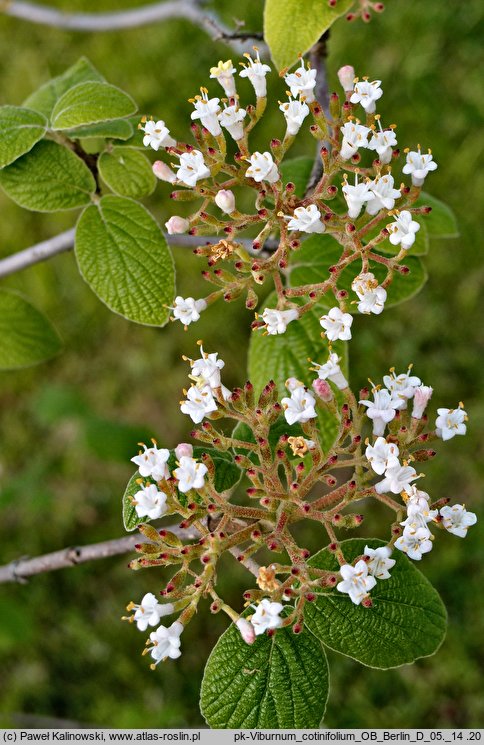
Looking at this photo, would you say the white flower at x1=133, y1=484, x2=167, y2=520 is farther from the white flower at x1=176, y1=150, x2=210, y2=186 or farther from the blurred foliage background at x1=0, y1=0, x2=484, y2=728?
the blurred foliage background at x1=0, y1=0, x2=484, y2=728

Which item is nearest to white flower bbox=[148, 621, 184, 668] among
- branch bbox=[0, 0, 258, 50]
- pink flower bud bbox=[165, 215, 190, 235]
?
pink flower bud bbox=[165, 215, 190, 235]

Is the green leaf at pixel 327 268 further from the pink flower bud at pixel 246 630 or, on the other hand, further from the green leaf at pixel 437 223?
the pink flower bud at pixel 246 630

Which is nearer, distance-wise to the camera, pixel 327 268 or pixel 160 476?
pixel 160 476

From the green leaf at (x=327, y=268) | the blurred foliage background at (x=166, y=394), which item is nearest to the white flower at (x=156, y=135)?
the green leaf at (x=327, y=268)

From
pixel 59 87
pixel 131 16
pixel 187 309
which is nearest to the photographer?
pixel 187 309

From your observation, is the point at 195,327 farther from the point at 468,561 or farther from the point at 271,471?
the point at 271,471

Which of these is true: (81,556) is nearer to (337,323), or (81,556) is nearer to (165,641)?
(165,641)

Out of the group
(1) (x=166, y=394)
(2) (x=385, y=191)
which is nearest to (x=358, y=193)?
(2) (x=385, y=191)
